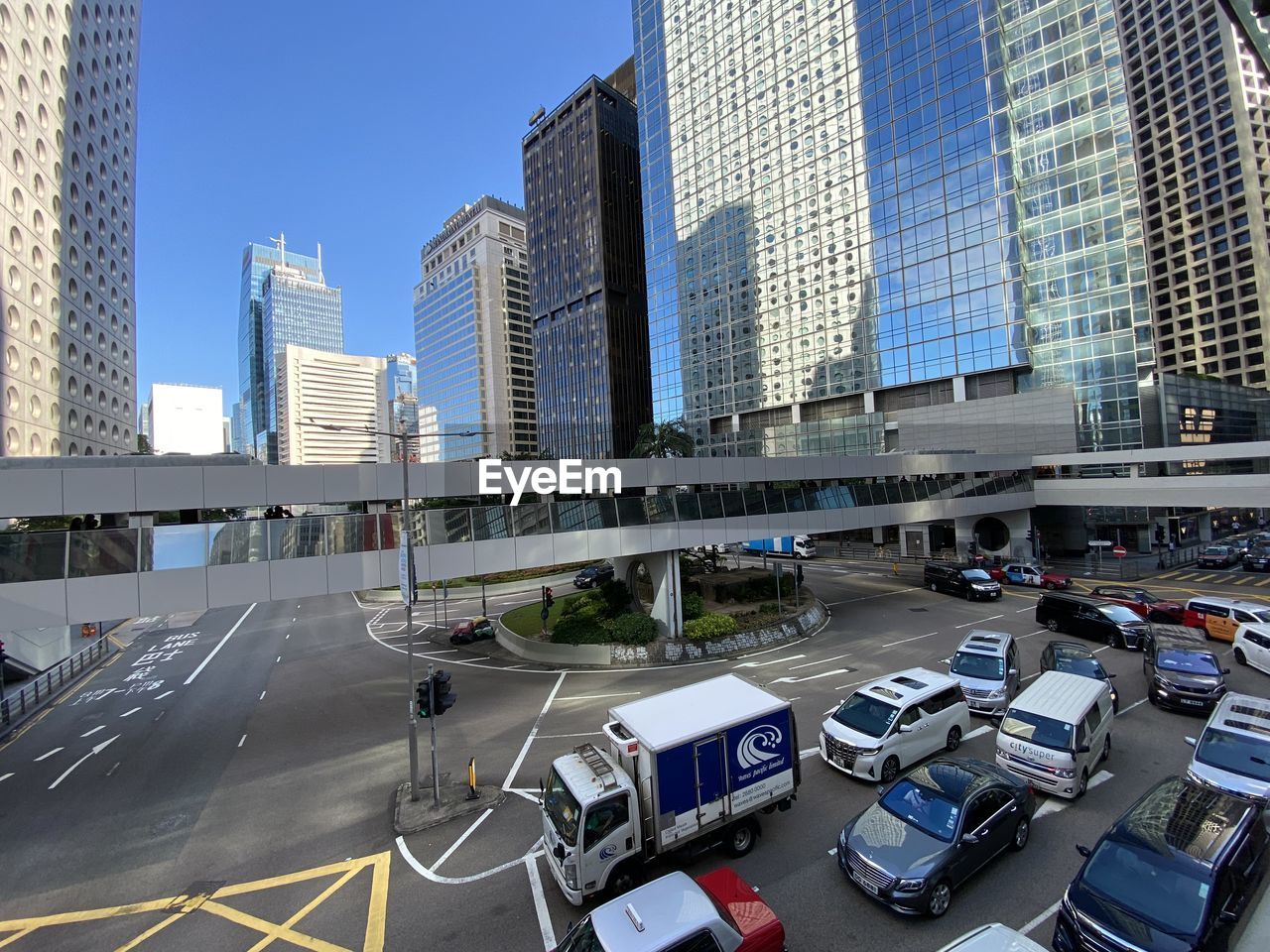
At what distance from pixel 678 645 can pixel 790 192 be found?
65646 millimetres

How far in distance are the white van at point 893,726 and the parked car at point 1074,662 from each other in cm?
434

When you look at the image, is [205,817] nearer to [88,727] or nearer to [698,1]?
[88,727]

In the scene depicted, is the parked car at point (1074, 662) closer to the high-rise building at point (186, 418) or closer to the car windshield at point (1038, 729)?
the car windshield at point (1038, 729)

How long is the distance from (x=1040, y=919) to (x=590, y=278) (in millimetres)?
117583

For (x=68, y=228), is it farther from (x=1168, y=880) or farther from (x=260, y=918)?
(x=1168, y=880)

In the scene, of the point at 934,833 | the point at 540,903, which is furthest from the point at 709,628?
the point at 540,903

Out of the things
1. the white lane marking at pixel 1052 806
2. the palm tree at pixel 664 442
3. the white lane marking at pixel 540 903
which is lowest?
the white lane marking at pixel 540 903

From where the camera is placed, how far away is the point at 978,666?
53.7 feet

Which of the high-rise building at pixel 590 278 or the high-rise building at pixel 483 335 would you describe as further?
the high-rise building at pixel 483 335

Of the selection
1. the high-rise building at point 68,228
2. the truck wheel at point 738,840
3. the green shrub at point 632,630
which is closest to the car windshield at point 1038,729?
the truck wheel at point 738,840

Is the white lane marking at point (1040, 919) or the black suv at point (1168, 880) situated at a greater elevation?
the black suv at point (1168, 880)

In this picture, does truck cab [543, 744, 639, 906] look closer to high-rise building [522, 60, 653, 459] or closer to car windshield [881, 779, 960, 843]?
car windshield [881, 779, 960, 843]

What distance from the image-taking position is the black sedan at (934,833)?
8266mm
